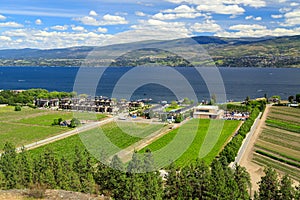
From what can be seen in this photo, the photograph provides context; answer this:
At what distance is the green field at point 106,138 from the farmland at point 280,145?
9115 mm

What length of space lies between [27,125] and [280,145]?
22610mm

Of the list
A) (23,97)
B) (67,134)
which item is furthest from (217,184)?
(23,97)

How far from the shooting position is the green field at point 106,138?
20411mm

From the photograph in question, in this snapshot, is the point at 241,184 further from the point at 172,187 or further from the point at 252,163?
the point at 252,163

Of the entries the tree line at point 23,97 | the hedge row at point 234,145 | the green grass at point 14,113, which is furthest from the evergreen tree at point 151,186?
the tree line at point 23,97

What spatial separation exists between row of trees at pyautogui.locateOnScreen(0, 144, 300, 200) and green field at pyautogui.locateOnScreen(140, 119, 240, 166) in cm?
549

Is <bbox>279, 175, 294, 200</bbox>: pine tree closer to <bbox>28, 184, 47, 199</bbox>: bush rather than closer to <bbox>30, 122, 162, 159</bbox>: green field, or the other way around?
<bbox>28, 184, 47, 199</bbox>: bush

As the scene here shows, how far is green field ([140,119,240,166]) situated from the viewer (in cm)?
2005

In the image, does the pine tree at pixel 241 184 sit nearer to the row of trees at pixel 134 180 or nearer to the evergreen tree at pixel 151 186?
the row of trees at pixel 134 180

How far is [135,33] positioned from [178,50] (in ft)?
18.3

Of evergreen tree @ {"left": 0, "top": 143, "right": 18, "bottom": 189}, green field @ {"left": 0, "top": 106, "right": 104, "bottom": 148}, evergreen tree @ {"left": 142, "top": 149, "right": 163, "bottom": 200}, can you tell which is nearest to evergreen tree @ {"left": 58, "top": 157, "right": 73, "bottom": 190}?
evergreen tree @ {"left": 0, "top": 143, "right": 18, "bottom": 189}

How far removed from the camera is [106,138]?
25.6 metres

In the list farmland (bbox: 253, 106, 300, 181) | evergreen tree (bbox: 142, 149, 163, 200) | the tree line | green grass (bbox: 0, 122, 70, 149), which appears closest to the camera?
evergreen tree (bbox: 142, 149, 163, 200)

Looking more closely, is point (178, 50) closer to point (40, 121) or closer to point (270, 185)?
point (270, 185)
